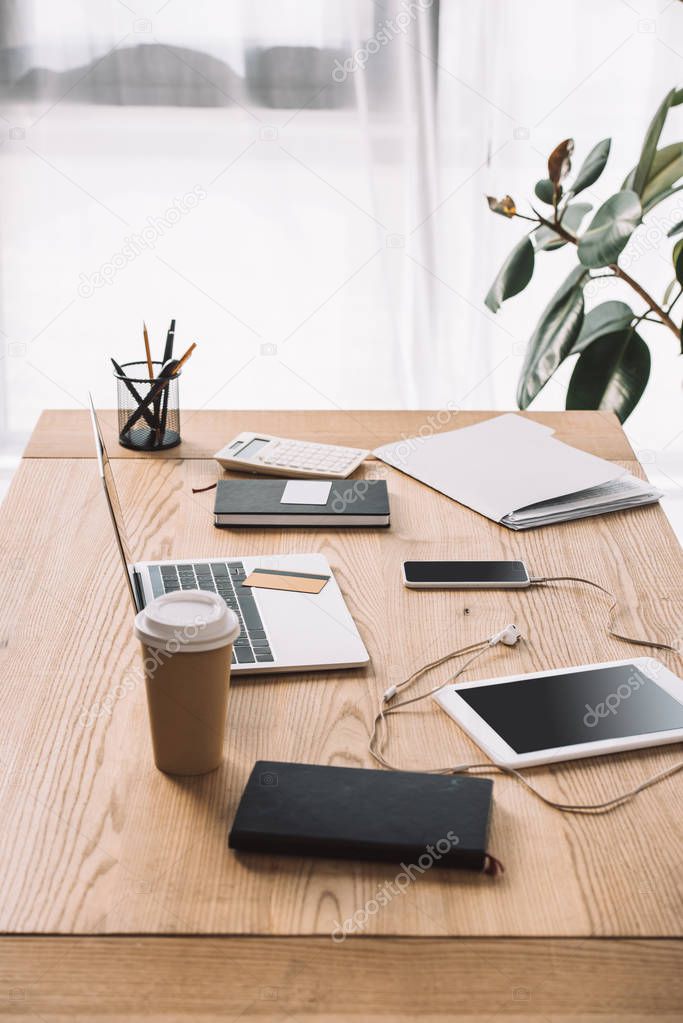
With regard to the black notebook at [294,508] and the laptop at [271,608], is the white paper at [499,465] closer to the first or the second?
the black notebook at [294,508]

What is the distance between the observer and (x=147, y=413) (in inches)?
63.7

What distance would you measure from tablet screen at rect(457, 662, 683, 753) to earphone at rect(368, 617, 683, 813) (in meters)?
0.04

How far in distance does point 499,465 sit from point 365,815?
0.83m

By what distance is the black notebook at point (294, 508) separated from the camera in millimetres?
1373

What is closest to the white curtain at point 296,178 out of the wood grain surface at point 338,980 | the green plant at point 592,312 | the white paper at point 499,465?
the green plant at point 592,312

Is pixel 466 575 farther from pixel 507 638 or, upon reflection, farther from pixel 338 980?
pixel 338 980

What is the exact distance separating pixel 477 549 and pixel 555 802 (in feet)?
1.67

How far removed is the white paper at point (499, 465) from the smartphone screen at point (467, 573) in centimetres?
15

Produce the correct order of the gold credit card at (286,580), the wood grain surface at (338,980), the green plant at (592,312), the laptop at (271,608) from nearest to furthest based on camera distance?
1. the wood grain surface at (338,980)
2. the laptop at (271,608)
3. the gold credit card at (286,580)
4. the green plant at (592,312)

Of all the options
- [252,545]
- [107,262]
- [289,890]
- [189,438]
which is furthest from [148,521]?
[107,262]

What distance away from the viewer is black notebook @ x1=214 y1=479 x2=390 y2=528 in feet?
4.50

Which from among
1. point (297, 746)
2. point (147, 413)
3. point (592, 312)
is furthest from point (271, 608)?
point (592, 312)

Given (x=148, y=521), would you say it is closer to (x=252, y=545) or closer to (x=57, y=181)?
(x=252, y=545)

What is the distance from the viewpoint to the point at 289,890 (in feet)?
2.48
